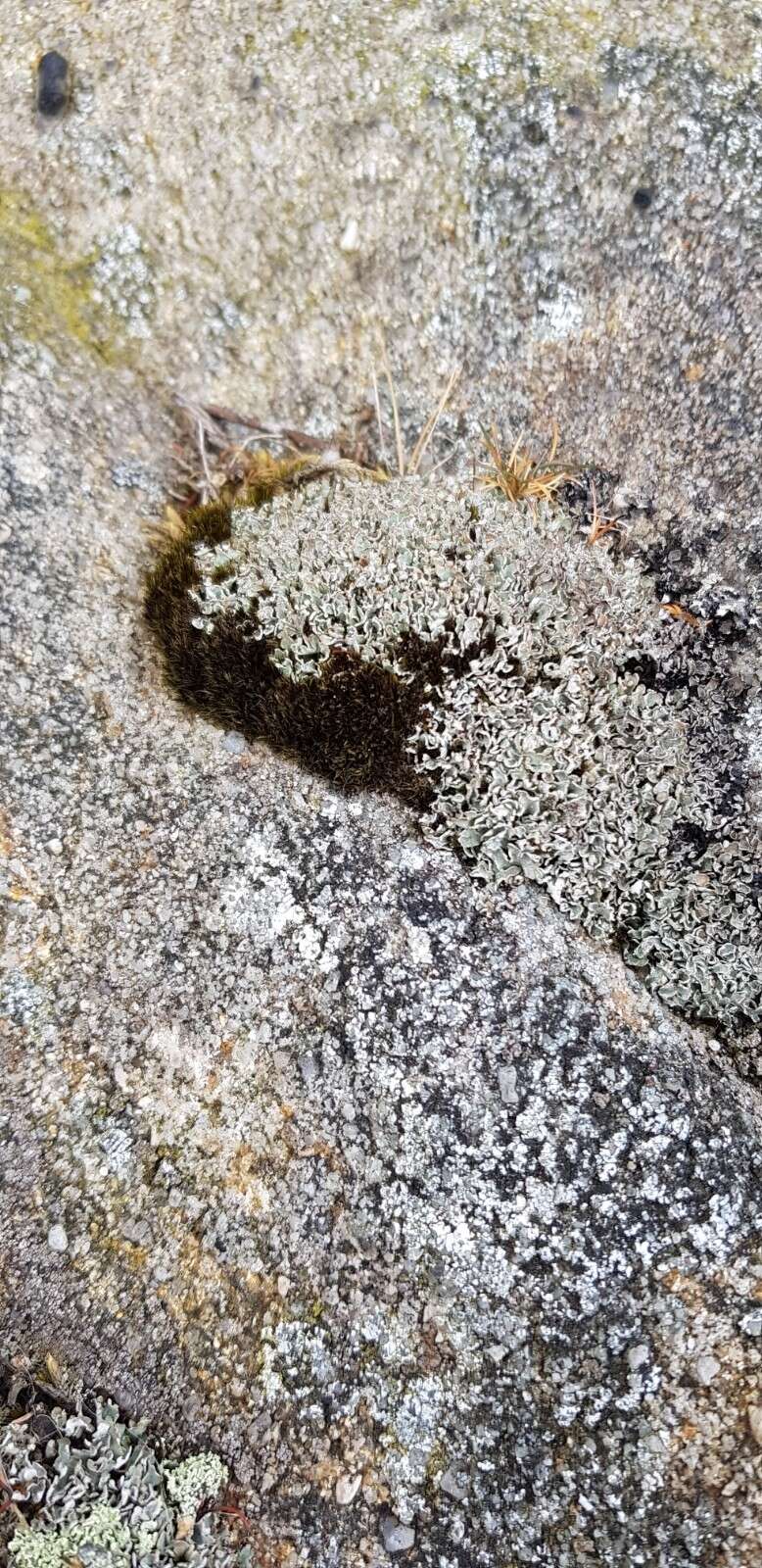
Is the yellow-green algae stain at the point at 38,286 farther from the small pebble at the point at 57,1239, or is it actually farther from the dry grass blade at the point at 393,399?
the small pebble at the point at 57,1239

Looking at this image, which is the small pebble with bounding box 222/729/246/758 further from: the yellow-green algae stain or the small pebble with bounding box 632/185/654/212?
the small pebble with bounding box 632/185/654/212

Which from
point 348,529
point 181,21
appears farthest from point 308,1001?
point 181,21

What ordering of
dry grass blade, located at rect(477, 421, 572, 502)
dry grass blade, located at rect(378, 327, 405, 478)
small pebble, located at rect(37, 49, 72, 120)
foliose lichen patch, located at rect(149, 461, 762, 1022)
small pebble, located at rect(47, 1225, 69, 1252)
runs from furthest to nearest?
dry grass blade, located at rect(378, 327, 405, 478) < dry grass blade, located at rect(477, 421, 572, 502) < small pebble, located at rect(37, 49, 72, 120) < foliose lichen patch, located at rect(149, 461, 762, 1022) < small pebble, located at rect(47, 1225, 69, 1252)

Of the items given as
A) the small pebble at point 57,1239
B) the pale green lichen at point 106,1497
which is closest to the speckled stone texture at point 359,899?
the small pebble at point 57,1239

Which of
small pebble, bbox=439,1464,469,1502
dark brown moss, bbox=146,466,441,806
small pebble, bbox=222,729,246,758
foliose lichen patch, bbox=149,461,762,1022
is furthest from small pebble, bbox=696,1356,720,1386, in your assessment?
small pebble, bbox=222,729,246,758

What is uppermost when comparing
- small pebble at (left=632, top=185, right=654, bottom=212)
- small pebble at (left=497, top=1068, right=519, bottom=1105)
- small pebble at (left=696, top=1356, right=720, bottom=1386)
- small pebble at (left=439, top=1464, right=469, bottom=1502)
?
small pebble at (left=632, top=185, right=654, bottom=212)

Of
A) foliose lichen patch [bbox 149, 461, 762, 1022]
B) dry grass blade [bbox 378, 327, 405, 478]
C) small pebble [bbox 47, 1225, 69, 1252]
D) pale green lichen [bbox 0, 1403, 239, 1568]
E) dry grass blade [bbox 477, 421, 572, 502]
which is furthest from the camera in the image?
dry grass blade [bbox 378, 327, 405, 478]
